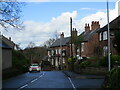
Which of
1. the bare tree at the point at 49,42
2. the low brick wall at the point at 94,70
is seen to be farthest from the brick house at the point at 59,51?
the low brick wall at the point at 94,70

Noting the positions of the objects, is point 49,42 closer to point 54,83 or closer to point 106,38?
point 106,38

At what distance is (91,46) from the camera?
60.9m

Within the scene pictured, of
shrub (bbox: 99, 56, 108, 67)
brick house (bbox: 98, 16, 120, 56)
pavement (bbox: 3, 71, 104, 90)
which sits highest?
brick house (bbox: 98, 16, 120, 56)

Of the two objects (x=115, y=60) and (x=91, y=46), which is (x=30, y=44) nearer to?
(x=91, y=46)

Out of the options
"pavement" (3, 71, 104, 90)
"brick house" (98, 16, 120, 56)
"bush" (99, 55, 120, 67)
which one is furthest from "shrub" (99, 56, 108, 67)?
"brick house" (98, 16, 120, 56)

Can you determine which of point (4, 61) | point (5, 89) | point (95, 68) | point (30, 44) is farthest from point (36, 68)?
point (30, 44)

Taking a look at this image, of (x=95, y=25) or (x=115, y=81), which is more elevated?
(x=95, y=25)

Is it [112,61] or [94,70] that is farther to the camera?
[94,70]

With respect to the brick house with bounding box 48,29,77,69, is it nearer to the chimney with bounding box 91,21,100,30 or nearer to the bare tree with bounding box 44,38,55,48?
the bare tree with bounding box 44,38,55,48

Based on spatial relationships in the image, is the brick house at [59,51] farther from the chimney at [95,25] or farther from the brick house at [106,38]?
the brick house at [106,38]

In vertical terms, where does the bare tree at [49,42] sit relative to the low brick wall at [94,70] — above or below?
above

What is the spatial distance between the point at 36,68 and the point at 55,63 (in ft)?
144

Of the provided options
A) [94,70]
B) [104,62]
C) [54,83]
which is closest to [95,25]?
[104,62]

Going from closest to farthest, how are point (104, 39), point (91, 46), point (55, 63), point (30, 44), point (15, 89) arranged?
point (15, 89), point (104, 39), point (91, 46), point (55, 63), point (30, 44)
